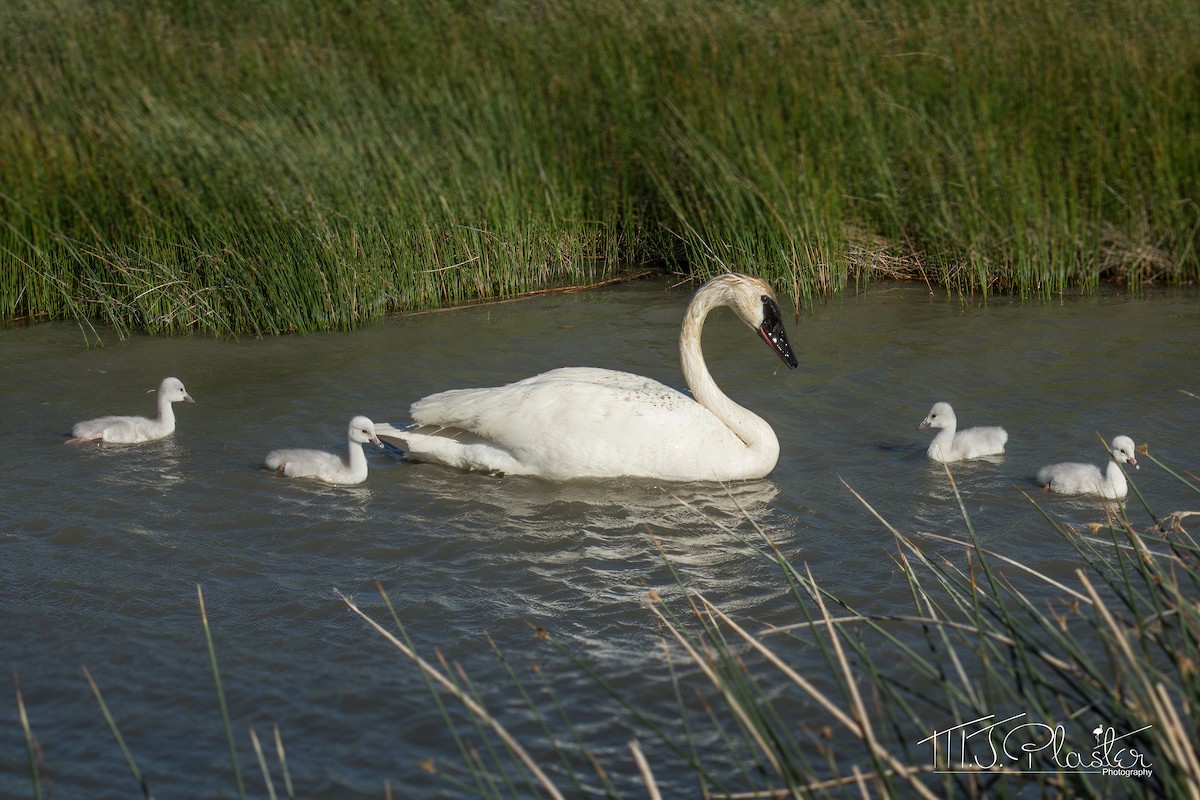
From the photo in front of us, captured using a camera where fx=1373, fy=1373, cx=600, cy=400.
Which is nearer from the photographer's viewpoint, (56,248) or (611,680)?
(611,680)

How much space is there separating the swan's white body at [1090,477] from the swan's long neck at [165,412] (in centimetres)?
485

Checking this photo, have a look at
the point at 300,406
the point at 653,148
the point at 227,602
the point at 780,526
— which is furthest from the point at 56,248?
the point at 780,526

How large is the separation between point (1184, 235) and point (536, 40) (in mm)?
6351

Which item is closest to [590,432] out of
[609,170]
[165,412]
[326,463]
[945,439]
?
[326,463]

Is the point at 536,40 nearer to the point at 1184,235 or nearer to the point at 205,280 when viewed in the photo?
the point at 205,280

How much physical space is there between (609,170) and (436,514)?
19.5 feet

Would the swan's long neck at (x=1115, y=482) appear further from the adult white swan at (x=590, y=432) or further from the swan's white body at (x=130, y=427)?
the swan's white body at (x=130, y=427)

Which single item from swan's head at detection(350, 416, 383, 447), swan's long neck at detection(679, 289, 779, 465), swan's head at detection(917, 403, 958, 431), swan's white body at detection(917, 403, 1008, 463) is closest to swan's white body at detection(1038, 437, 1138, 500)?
swan's white body at detection(917, 403, 1008, 463)

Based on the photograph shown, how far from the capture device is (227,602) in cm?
571

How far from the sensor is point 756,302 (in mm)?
7930

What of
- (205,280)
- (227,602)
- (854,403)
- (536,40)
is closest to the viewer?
(227,602)

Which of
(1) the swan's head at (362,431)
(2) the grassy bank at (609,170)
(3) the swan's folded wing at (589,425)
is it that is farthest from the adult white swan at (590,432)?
(2) the grassy bank at (609,170)

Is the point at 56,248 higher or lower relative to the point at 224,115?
lower

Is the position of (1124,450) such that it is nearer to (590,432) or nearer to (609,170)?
(590,432)
